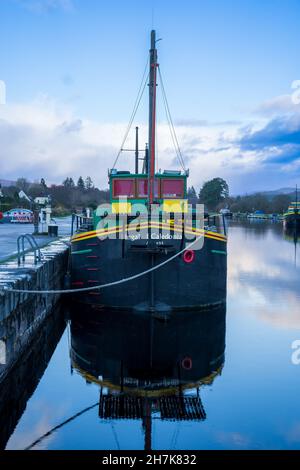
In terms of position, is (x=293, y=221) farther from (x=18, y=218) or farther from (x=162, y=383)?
(x=162, y=383)

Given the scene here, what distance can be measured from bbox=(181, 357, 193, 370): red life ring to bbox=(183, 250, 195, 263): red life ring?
324 cm

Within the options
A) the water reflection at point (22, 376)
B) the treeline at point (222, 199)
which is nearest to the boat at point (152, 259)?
the water reflection at point (22, 376)

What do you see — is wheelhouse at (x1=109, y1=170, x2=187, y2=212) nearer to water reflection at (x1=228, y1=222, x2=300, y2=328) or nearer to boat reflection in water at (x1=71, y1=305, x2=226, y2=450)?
boat reflection in water at (x1=71, y1=305, x2=226, y2=450)

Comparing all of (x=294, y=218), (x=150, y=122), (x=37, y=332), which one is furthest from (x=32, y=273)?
(x=294, y=218)

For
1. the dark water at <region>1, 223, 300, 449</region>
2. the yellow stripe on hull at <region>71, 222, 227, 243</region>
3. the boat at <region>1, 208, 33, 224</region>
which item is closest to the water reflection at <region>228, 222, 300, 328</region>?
the dark water at <region>1, 223, 300, 449</region>

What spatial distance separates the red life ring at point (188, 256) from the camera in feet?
42.4

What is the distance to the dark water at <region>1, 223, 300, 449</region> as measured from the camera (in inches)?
271

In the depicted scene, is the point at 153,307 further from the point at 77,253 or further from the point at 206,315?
the point at 77,253

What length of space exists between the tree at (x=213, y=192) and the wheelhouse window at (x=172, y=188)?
111m

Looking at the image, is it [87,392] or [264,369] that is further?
[264,369]

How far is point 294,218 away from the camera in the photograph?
7519 centimetres

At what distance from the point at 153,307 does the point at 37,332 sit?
3.13 m

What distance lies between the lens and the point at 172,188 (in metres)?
16.3

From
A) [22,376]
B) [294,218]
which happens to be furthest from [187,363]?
[294,218]
